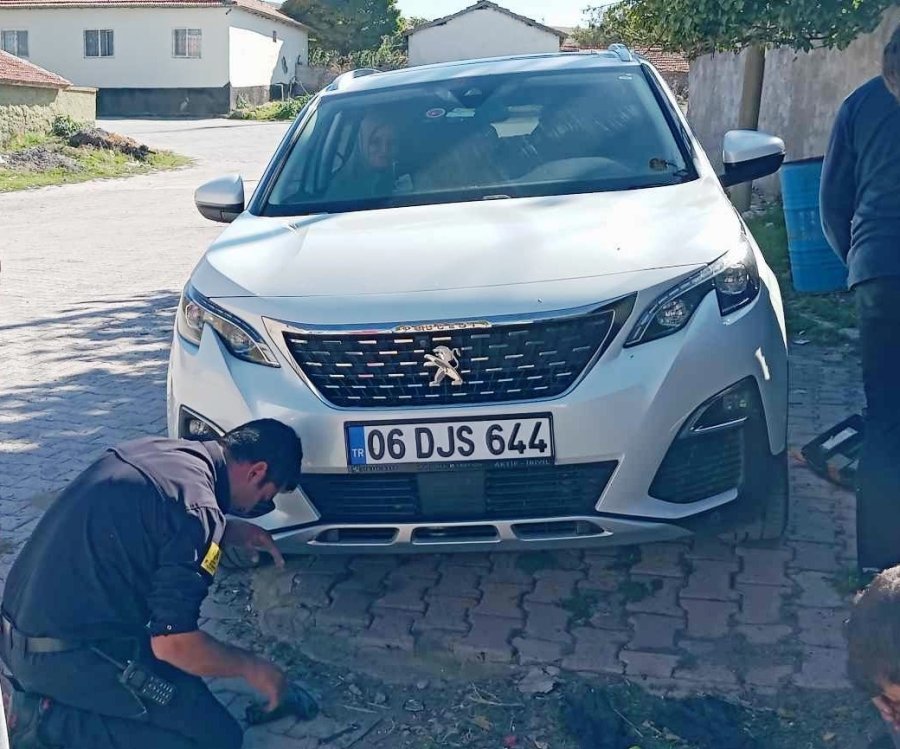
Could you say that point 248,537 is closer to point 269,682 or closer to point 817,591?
point 269,682

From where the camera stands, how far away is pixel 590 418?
3117mm

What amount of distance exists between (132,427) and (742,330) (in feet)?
11.5

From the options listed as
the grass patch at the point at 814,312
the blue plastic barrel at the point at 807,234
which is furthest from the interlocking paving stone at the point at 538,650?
the blue plastic barrel at the point at 807,234

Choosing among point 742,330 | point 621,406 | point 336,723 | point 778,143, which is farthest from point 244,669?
point 778,143

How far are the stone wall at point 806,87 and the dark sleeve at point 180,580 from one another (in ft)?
27.7

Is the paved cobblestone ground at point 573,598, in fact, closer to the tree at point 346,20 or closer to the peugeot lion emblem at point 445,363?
the peugeot lion emblem at point 445,363

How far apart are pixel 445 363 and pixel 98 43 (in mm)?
47689

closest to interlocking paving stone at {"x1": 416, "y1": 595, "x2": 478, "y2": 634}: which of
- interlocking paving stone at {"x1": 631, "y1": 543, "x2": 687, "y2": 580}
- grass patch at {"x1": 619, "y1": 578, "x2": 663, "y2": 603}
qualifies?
grass patch at {"x1": 619, "y1": 578, "x2": 663, "y2": 603}

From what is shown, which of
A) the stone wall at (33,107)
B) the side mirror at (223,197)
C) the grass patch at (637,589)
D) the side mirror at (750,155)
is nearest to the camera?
the grass patch at (637,589)

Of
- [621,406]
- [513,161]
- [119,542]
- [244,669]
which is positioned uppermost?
[513,161]

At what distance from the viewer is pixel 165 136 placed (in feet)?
110

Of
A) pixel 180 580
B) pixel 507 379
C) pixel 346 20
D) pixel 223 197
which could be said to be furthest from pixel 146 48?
pixel 180 580

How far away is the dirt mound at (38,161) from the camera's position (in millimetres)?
22969

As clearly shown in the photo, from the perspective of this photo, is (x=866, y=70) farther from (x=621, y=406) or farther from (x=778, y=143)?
(x=621, y=406)
